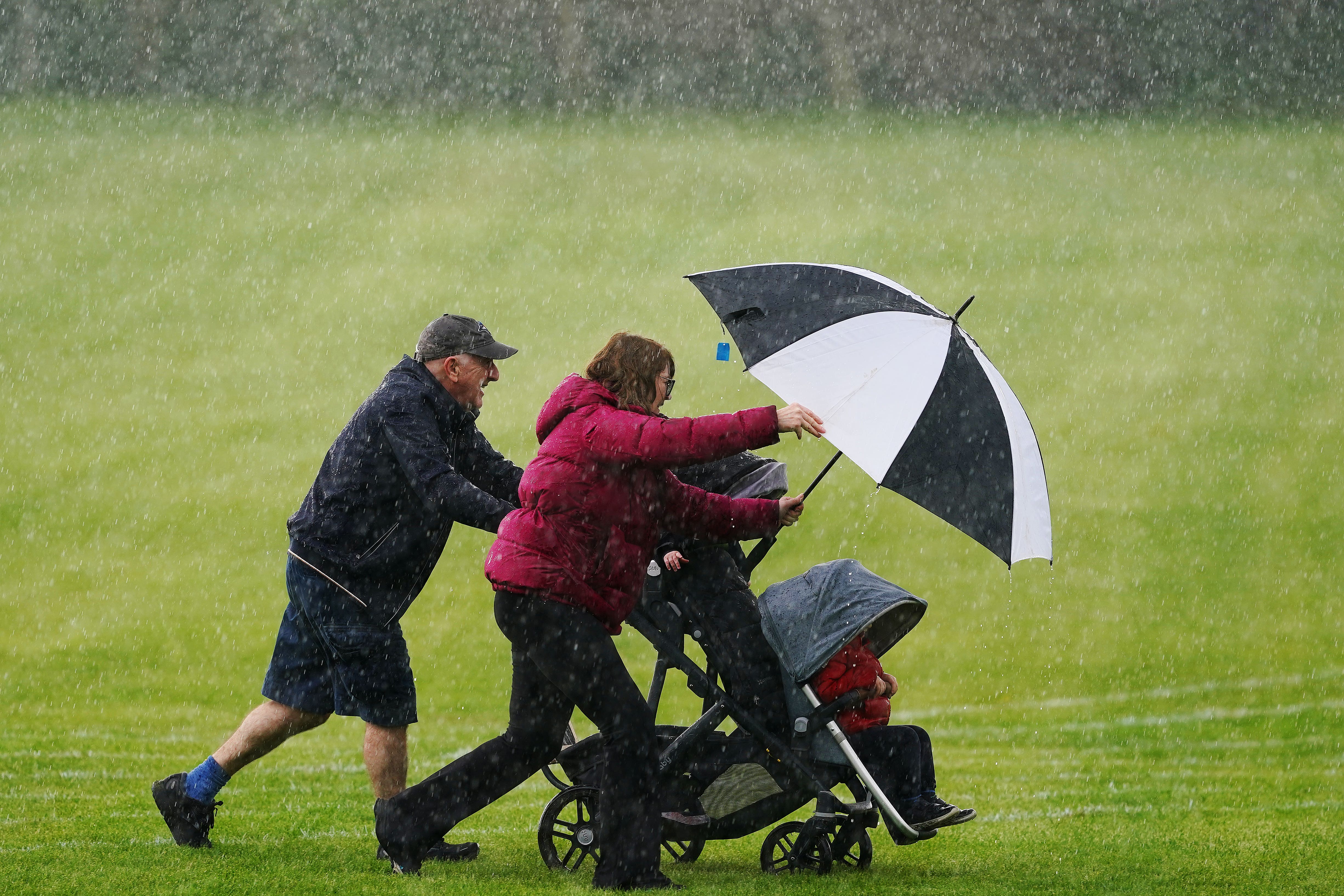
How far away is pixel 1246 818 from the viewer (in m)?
6.68

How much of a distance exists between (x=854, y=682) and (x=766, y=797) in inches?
20.1

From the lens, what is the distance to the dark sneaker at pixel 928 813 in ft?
16.0

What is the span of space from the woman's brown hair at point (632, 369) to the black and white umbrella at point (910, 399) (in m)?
0.26

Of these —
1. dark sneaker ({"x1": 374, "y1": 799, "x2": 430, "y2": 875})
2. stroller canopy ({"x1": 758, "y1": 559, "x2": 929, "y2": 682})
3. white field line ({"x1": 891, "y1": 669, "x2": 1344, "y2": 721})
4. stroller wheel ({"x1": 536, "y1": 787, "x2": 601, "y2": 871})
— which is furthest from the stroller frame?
white field line ({"x1": 891, "y1": 669, "x2": 1344, "y2": 721})

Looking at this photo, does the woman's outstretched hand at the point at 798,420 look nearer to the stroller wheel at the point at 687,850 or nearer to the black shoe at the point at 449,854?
the stroller wheel at the point at 687,850

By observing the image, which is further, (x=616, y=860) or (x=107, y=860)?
(x=107, y=860)

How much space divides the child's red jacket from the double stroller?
2.2 inches

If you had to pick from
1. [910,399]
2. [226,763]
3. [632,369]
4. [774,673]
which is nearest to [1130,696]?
[774,673]

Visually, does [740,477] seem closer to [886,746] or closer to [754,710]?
[754,710]

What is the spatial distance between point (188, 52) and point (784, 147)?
1055 cm

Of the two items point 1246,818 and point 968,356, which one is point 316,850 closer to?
point 968,356

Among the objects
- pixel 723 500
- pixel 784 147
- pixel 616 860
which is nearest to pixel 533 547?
pixel 723 500

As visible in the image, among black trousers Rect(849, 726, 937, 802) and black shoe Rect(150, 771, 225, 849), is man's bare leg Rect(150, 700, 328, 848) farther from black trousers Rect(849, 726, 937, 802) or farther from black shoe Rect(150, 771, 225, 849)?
black trousers Rect(849, 726, 937, 802)

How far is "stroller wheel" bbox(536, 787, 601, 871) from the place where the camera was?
5027 millimetres
